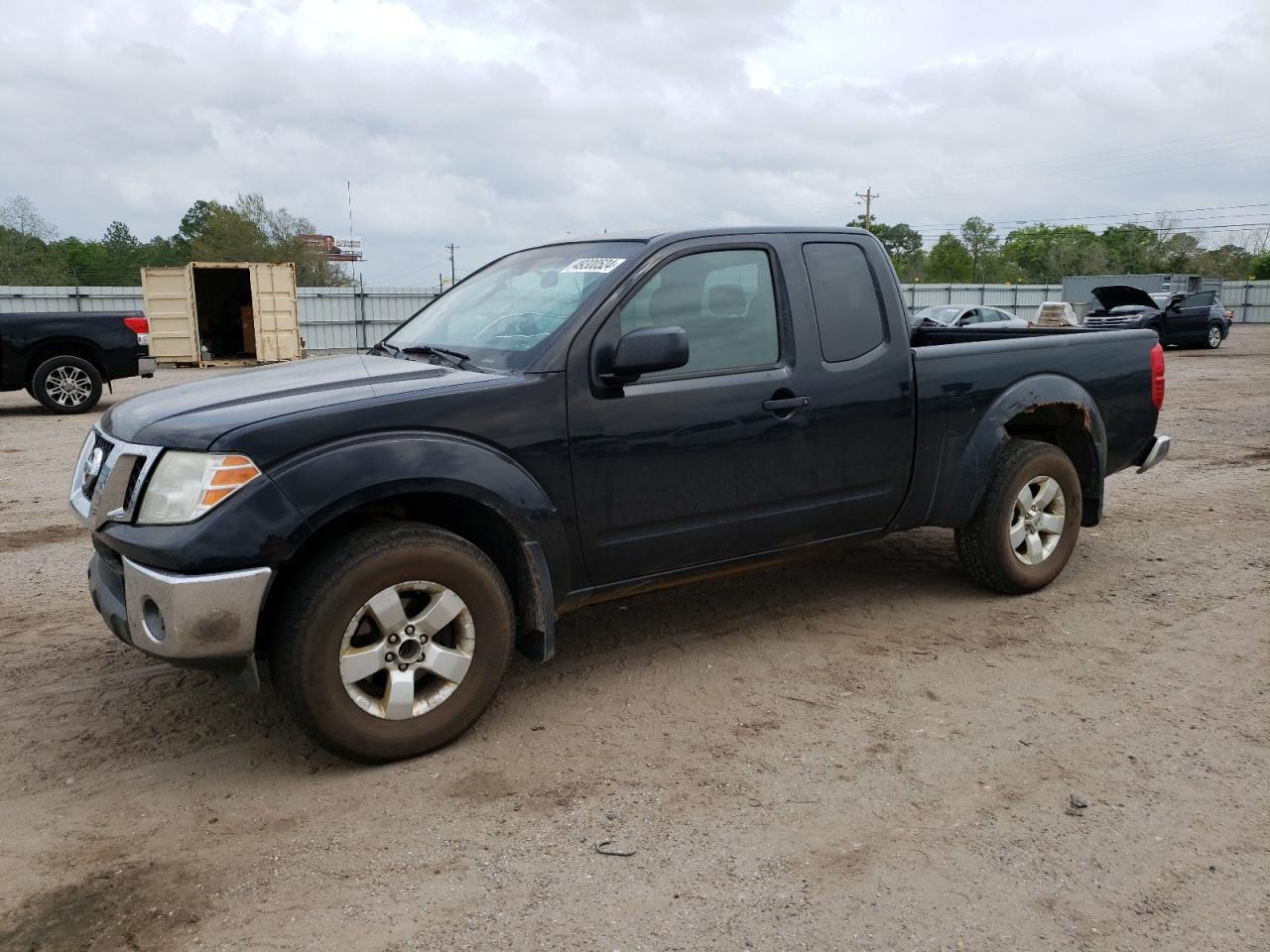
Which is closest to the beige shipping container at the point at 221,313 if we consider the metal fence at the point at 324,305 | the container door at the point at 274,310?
the container door at the point at 274,310

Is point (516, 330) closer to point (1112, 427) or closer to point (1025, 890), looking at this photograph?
point (1025, 890)

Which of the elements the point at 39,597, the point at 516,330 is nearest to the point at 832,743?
the point at 516,330

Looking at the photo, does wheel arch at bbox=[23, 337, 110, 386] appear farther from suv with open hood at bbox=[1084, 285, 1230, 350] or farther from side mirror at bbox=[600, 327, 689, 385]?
suv with open hood at bbox=[1084, 285, 1230, 350]

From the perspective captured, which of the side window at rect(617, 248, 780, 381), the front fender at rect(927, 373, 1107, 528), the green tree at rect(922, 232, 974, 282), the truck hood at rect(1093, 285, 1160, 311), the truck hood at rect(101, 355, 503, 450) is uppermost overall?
the green tree at rect(922, 232, 974, 282)

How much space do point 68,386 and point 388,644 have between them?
11962mm

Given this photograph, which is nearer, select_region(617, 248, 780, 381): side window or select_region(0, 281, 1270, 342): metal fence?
select_region(617, 248, 780, 381): side window

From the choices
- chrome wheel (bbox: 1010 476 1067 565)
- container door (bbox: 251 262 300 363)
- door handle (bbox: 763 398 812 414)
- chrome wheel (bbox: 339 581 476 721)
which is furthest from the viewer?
container door (bbox: 251 262 300 363)

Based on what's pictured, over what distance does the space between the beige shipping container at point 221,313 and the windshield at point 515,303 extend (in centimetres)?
1739

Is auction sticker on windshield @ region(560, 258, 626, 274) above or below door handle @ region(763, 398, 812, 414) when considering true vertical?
above

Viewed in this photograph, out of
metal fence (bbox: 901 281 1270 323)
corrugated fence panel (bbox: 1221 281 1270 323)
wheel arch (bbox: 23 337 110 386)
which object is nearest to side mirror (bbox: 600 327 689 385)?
wheel arch (bbox: 23 337 110 386)

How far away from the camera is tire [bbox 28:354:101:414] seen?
12938 millimetres

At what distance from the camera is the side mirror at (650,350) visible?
358cm

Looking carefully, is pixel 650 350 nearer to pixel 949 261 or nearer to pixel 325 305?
pixel 325 305

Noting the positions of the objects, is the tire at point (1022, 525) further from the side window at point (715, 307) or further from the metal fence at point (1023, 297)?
the metal fence at point (1023, 297)
